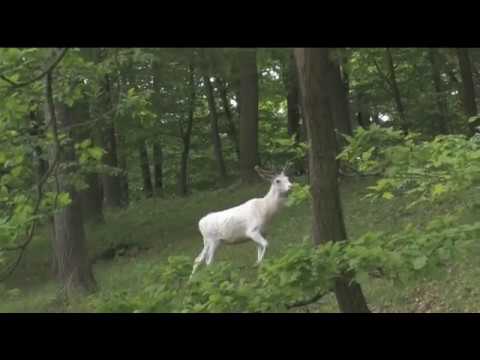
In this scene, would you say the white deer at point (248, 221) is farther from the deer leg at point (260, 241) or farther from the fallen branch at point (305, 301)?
the fallen branch at point (305, 301)

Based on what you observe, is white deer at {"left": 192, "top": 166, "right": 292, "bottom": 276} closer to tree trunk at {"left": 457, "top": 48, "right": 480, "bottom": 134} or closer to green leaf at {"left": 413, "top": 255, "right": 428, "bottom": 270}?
green leaf at {"left": 413, "top": 255, "right": 428, "bottom": 270}

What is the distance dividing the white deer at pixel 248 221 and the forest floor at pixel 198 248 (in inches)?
18.2

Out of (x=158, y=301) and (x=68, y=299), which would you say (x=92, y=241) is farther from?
(x=158, y=301)

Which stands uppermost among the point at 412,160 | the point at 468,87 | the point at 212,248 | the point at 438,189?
the point at 468,87

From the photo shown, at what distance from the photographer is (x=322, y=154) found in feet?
14.9

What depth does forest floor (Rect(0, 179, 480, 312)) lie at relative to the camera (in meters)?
8.86

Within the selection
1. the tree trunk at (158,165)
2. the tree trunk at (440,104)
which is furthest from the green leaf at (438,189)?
the tree trunk at (158,165)

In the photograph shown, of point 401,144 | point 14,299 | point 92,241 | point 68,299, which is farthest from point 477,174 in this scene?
point 92,241

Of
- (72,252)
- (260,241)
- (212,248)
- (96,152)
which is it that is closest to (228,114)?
(72,252)

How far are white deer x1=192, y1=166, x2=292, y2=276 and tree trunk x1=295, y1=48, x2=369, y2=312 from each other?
7084 mm

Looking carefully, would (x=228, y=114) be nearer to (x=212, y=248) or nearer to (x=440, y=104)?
(x=440, y=104)

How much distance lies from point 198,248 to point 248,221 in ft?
11.2

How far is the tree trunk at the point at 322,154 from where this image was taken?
4.24 meters
